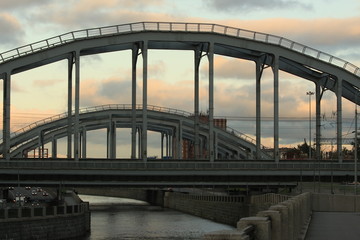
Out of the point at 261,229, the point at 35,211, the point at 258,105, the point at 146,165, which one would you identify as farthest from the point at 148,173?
the point at 261,229

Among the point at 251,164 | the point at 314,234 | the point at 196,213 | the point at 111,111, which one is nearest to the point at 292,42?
the point at 251,164

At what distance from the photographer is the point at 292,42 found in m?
117

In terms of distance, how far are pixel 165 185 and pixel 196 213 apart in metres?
45.7

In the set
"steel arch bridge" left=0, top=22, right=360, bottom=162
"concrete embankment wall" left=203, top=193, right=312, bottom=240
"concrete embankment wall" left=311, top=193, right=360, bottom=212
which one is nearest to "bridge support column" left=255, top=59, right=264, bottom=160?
"steel arch bridge" left=0, top=22, right=360, bottom=162

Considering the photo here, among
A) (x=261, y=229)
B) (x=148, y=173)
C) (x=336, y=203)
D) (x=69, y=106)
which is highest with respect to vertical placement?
(x=69, y=106)

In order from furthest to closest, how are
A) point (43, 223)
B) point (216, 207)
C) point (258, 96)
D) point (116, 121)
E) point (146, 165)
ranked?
point (116, 121)
point (216, 207)
point (258, 96)
point (146, 165)
point (43, 223)

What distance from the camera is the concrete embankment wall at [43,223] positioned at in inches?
2689

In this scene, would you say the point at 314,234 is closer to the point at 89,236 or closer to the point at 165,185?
the point at 89,236

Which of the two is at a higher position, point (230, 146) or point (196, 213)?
point (230, 146)

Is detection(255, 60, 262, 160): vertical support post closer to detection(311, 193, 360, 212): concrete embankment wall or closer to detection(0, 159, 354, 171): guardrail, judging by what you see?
detection(0, 159, 354, 171): guardrail

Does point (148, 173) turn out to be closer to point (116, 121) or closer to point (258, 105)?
point (258, 105)

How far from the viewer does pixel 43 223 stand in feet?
246

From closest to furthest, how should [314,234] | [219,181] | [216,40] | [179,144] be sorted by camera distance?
[314,234] → [219,181] → [216,40] → [179,144]

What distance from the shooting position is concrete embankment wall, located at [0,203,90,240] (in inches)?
2689
